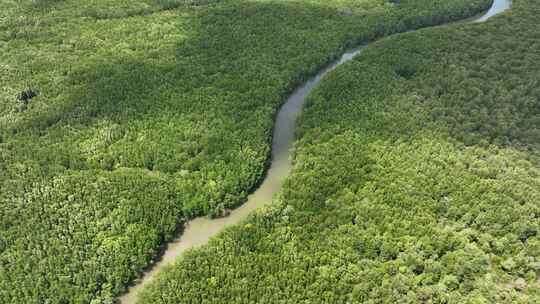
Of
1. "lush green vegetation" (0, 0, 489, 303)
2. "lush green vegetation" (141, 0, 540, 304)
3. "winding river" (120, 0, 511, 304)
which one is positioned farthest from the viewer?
"winding river" (120, 0, 511, 304)

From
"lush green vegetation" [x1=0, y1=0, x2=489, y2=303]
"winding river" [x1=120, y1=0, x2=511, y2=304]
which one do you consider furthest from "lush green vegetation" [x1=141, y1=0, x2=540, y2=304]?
"lush green vegetation" [x1=0, y1=0, x2=489, y2=303]

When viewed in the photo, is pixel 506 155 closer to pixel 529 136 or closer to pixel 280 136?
pixel 529 136

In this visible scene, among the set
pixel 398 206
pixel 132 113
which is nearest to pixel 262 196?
pixel 398 206

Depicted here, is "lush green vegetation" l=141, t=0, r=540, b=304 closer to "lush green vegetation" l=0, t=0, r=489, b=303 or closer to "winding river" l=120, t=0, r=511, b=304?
"winding river" l=120, t=0, r=511, b=304

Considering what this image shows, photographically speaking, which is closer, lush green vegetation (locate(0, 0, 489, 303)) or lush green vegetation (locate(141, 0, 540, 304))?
lush green vegetation (locate(141, 0, 540, 304))

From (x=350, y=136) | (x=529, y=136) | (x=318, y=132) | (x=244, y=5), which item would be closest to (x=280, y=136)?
(x=318, y=132)

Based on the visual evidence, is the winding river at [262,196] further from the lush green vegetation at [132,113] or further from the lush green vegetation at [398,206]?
the lush green vegetation at [398,206]

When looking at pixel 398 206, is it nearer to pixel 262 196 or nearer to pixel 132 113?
pixel 262 196
